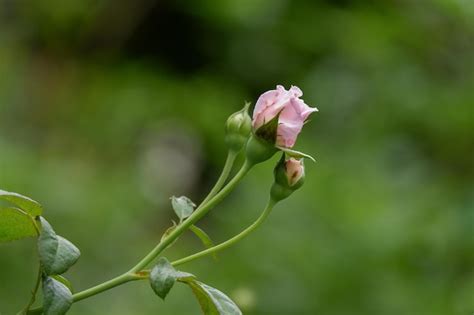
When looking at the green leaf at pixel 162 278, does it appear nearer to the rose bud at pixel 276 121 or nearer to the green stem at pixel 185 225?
the green stem at pixel 185 225

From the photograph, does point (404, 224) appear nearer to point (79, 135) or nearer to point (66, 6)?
point (79, 135)

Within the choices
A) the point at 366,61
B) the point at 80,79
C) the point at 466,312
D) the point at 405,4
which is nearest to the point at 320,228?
the point at 466,312

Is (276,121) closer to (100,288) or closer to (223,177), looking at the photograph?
(223,177)

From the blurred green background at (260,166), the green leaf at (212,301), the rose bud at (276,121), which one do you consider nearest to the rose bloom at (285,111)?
the rose bud at (276,121)

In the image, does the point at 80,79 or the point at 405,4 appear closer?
the point at 405,4

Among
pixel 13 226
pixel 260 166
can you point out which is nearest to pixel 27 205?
pixel 13 226

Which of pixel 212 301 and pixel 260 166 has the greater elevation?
pixel 212 301

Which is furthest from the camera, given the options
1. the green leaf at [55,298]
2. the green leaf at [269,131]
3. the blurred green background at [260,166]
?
the blurred green background at [260,166]
